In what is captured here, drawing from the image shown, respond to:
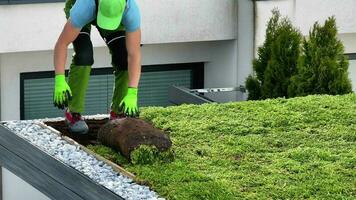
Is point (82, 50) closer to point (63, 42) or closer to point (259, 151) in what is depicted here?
point (63, 42)

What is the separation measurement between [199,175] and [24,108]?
6.64 meters

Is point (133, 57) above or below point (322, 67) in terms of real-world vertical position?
above

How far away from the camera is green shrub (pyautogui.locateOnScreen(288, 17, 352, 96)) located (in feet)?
54.1

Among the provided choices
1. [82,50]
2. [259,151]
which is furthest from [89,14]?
[259,151]

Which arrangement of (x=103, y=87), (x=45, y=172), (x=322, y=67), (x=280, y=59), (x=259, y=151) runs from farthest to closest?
(x=103, y=87), (x=280, y=59), (x=322, y=67), (x=259, y=151), (x=45, y=172)

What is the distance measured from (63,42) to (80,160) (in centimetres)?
108

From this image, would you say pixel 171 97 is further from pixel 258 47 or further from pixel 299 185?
pixel 299 185

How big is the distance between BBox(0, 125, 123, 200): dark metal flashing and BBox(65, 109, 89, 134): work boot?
602 millimetres

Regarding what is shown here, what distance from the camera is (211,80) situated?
64.2 feet

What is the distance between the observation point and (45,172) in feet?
41.9

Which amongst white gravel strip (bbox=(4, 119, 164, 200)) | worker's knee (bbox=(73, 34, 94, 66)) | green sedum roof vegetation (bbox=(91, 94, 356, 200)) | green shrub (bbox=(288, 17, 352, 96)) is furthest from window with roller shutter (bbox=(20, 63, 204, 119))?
worker's knee (bbox=(73, 34, 94, 66))

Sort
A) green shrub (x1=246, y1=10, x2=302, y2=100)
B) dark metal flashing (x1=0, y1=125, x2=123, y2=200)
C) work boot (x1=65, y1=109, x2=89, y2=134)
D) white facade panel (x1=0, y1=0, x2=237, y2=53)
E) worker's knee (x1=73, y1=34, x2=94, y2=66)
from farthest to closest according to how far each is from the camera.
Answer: white facade panel (x1=0, y1=0, x2=237, y2=53) < green shrub (x1=246, y1=10, x2=302, y2=100) < work boot (x1=65, y1=109, x2=89, y2=134) < worker's knee (x1=73, y1=34, x2=94, y2=66) < dark metal flashing (x1=0, y1=125, x2=123, y2=200)

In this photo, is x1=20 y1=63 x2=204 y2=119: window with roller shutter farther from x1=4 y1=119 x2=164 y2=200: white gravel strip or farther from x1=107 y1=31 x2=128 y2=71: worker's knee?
x1=107 y1=31 x2=128 y2=71: worker's knee

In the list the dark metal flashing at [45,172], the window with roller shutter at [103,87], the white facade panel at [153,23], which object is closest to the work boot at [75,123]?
the dark metal flashing at [45,172]
